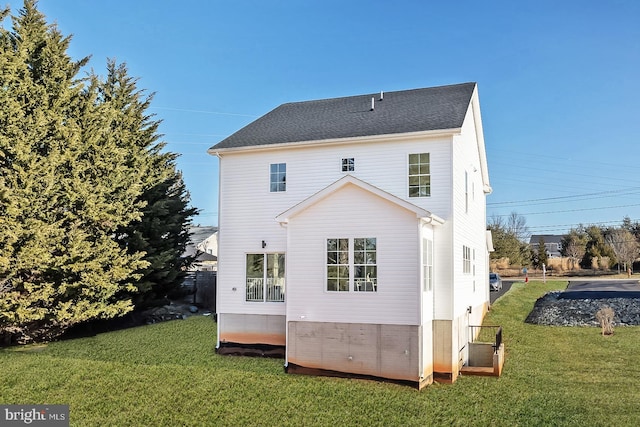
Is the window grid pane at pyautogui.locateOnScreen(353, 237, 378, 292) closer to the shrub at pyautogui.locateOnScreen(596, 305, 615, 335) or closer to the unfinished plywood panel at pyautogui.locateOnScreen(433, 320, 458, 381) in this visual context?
the unfinished plywood panel at pyautogui.locateOnScreen(433, 320, 458, 381)

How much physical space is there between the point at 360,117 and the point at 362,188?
154 inches

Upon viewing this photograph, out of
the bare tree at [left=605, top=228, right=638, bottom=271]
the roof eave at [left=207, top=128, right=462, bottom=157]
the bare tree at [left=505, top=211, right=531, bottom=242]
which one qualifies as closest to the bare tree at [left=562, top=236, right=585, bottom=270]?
the bare tree at [left=605, top=228, right=638, bottom=271]

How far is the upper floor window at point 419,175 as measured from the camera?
1215 cm

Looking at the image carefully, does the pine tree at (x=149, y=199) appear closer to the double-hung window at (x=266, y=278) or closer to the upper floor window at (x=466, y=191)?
the double-hung window at (x=266, y=278)

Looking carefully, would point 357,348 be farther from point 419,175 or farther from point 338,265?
point 419,175

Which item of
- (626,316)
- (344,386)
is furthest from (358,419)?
(626,316)

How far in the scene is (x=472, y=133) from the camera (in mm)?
15656

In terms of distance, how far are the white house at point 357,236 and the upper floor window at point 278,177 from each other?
30 mm

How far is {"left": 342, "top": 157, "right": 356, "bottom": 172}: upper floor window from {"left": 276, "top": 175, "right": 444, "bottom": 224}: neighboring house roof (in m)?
1.86

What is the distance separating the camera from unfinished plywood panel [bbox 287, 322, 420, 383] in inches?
408

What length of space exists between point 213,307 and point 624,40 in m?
18.8

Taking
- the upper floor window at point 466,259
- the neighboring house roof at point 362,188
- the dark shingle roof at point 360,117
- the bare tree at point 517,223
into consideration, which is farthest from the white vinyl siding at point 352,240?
the bare tree at point 517,223

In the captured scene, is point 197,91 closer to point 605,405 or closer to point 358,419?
point 358,419

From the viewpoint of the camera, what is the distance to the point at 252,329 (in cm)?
1334
